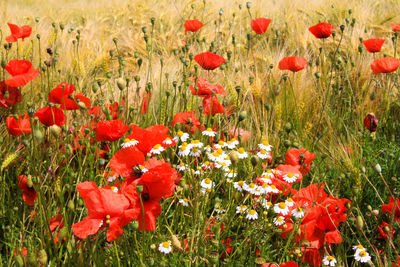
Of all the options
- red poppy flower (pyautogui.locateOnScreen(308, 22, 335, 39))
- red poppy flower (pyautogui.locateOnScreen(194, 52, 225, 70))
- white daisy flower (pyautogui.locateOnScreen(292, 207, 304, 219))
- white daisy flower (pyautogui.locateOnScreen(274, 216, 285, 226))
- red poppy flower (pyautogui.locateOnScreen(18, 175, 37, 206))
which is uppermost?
red poppy flower (pyautogui.locateOnScreen(308, 22, 335, 39))

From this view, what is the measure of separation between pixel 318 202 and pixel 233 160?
39 cm

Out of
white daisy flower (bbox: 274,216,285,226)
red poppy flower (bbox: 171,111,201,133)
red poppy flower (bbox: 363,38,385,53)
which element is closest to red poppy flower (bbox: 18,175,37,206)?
red poppy flower (bbox: 171,111,201,133)

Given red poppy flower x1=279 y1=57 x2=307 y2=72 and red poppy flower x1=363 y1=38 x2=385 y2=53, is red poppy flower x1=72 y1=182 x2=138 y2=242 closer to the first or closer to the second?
red poppy flower x1=279 y1=57 x2=307 y2=72

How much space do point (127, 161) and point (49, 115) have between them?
42 centimetres

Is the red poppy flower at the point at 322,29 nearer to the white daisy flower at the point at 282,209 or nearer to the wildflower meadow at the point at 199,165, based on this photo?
the wildflower meadow at the point at 199,165

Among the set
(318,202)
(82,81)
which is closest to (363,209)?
(318,202)

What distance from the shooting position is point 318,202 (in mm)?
1415

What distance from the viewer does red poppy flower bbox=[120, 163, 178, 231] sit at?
1.11 meters

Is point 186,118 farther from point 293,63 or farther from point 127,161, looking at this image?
point 293,63

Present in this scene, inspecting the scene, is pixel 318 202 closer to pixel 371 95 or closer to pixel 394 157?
pixel 394 157

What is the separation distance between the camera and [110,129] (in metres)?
1.36

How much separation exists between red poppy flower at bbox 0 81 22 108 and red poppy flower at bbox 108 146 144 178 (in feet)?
2.82

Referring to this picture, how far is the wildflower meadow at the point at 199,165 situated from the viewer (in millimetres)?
1218

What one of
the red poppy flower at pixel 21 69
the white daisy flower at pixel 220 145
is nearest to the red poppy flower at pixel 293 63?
the white daisy flower at pixel 220 145
